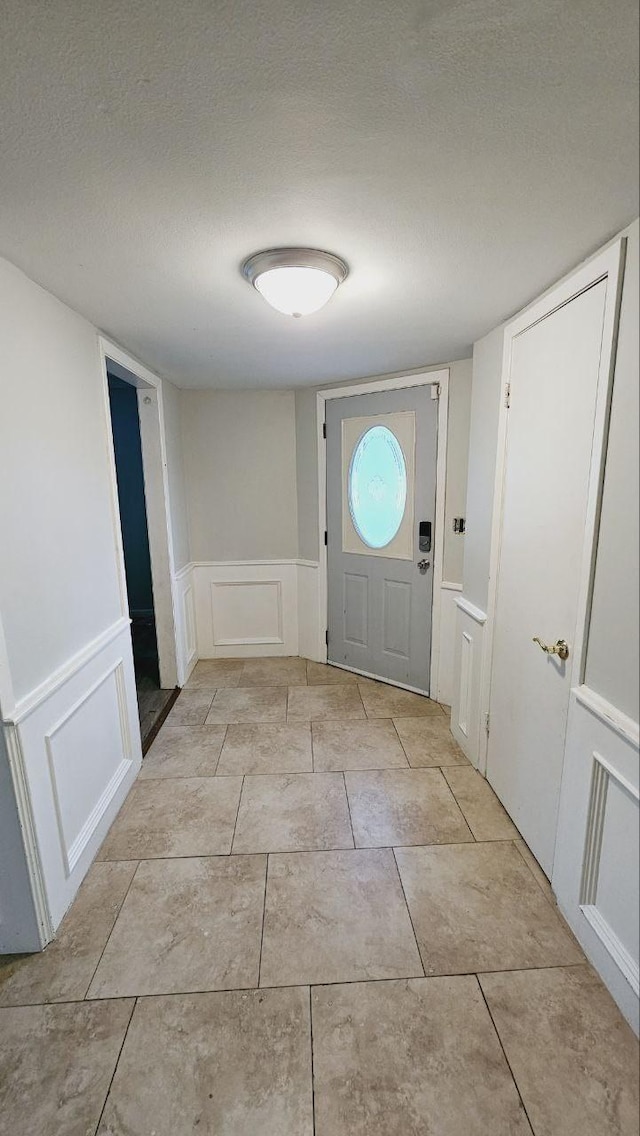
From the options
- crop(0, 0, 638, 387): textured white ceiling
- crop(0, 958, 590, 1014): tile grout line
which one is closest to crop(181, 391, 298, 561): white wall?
crop(0, 0, 638, 387): textured white ceiling

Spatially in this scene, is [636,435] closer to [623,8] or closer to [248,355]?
[623,8]

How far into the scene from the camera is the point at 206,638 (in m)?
3.69

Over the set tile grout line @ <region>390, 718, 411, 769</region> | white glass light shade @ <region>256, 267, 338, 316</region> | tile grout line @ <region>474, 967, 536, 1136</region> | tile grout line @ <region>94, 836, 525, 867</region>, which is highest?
white glass light shade @ <region>256, 267, 338, 316</region>

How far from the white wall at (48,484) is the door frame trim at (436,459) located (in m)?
1.60

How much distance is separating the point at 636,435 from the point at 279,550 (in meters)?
2.74

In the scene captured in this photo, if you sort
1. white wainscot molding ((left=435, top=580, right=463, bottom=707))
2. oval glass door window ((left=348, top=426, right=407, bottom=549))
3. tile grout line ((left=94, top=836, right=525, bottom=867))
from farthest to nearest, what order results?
oval glass door window ((left=348, top=426, right=407, bottom=549)) → white wainscot molding ((left=435, top=580, right=463, bottom=707)) → tile grout line ((left=94, top=836, right=525, bottom=867))

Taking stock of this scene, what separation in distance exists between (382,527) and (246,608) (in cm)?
137

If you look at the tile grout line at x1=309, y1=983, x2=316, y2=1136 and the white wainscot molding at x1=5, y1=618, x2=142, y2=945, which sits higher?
the white wainscot molding at x1=5, y1=618, x2=142, y2=945

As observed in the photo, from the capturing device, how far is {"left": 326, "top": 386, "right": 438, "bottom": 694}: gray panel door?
2771mm

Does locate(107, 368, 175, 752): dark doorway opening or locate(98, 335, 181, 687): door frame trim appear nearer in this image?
locate(98, 335, 181, 687): door frame trim

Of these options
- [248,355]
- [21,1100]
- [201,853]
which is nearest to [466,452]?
[248,355]

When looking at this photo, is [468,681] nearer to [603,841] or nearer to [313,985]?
[603,841]

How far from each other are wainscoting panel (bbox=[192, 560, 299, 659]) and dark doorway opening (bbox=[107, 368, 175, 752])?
0.43 m

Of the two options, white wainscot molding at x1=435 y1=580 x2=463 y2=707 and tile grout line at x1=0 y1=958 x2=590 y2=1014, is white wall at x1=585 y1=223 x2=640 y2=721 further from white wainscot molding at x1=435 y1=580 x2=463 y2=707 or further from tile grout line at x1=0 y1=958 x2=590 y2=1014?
white wainscot molding at x1=435 y1=580 x2=463 y2=707
